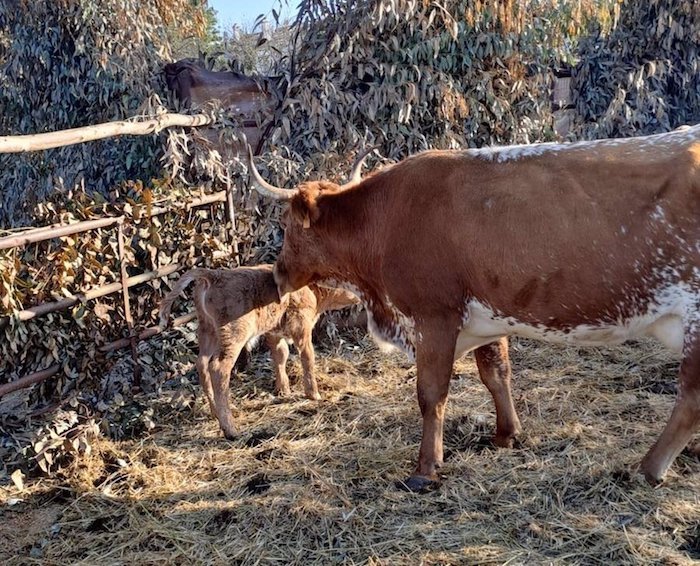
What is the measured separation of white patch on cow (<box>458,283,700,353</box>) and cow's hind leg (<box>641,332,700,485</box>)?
121 millimetres

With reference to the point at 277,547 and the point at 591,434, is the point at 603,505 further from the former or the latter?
the point at 277,547

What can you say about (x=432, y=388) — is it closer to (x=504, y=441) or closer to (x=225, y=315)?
(x=504, y=441)

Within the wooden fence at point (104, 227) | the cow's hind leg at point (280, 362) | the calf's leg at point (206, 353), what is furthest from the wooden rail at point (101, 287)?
the cow's hind leg at point (280, 362)

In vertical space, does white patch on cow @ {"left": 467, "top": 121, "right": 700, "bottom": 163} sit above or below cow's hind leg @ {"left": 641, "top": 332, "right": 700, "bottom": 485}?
above

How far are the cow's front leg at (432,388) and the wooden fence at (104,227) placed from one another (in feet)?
7.28

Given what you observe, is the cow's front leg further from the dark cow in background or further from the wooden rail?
the dark cow in background

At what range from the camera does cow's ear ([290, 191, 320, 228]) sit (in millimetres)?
4875

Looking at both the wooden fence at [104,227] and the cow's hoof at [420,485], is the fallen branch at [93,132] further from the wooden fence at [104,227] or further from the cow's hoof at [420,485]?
the cow's hoof at [420,485]

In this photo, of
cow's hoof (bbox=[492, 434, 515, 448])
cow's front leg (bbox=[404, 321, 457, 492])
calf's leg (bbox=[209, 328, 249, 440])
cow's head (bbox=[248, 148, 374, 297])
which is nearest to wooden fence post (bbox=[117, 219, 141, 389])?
calf's leg (bbox=[209, 328, 249, 440])

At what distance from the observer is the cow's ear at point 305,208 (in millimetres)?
4875

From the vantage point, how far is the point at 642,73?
9719 mm

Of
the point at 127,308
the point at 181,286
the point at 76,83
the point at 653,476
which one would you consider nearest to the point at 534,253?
the point at 653,476

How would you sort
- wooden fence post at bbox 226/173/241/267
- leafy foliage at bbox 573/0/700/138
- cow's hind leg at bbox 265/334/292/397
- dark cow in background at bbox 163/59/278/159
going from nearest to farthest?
cow's hind leg at bbox 265/334/292/397
wooden fence post at bbox 226/173/241/267
dark cow in background at bbox 163/59/278/159
leafy foliage at bbox 573/0/700/138

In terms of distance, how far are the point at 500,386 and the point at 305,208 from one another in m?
1.72
